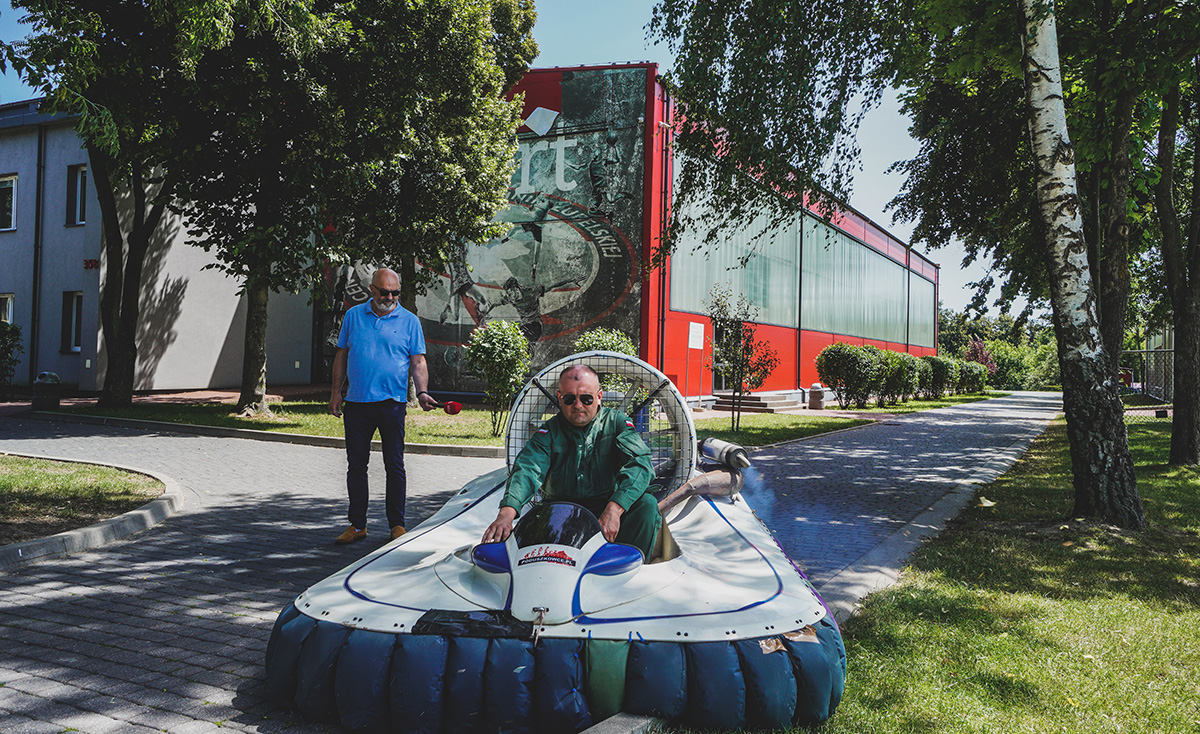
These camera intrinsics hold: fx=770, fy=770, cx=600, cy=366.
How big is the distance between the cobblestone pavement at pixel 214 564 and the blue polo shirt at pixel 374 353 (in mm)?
1176

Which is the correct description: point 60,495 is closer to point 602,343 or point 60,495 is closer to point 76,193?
point 602,343

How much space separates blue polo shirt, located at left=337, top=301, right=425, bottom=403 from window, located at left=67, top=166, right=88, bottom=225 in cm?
1970

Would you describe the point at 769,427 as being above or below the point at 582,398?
below

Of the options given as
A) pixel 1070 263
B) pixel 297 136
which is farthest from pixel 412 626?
pixel 297 136

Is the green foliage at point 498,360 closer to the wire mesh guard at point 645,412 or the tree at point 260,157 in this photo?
the tree at point 260,157

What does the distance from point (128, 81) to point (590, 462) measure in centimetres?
1307

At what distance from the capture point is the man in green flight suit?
3.85 metres

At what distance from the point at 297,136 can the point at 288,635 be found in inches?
513

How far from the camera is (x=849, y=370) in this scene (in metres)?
26.8

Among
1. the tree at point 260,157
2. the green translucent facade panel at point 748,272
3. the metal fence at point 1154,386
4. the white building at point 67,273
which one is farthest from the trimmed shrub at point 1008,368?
the tree at point 260,157

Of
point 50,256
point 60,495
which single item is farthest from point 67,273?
point 60,495

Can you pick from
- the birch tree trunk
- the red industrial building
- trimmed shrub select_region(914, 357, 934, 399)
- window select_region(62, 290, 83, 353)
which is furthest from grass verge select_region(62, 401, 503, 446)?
trimmed shrub select_region(914, 357, 934, 399)

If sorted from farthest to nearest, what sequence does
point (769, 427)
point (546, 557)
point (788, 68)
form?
point (769, 427) < point (788, 68) < point (546, 557)

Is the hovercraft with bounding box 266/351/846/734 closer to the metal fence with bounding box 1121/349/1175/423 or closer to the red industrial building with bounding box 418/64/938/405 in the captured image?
the red industrial building with bounding box 418/64/938/405
